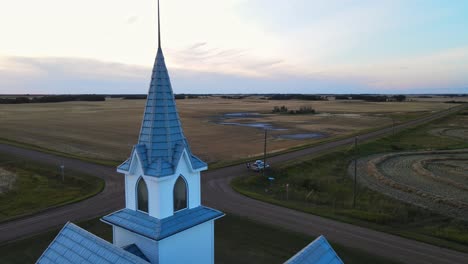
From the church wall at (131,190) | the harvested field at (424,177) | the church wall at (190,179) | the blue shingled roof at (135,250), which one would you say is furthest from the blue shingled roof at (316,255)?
the harvested field at (424,177)

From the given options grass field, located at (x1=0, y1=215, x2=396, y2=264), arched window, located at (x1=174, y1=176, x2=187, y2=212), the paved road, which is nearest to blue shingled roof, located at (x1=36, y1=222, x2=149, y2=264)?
arched window, located at (x1=174, y1=176, x2=187, y2=212)

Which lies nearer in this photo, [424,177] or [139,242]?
[139,242]

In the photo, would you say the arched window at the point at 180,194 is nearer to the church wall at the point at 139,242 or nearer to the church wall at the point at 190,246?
the church wall at the point at 190,246

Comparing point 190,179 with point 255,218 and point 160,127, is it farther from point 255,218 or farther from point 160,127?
point 255,218

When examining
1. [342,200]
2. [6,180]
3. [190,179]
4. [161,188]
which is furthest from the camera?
[6,180]

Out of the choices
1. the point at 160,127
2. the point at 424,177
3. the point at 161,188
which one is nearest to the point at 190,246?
the point at 161,188

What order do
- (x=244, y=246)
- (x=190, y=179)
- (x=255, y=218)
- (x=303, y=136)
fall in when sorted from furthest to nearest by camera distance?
(x=303, y=136) → (x=255, y=218) → (x=244, y=246) → (x=190, y=179)

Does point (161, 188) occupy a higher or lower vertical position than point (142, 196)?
higher

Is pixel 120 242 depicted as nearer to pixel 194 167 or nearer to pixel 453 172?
pixel 194 167
